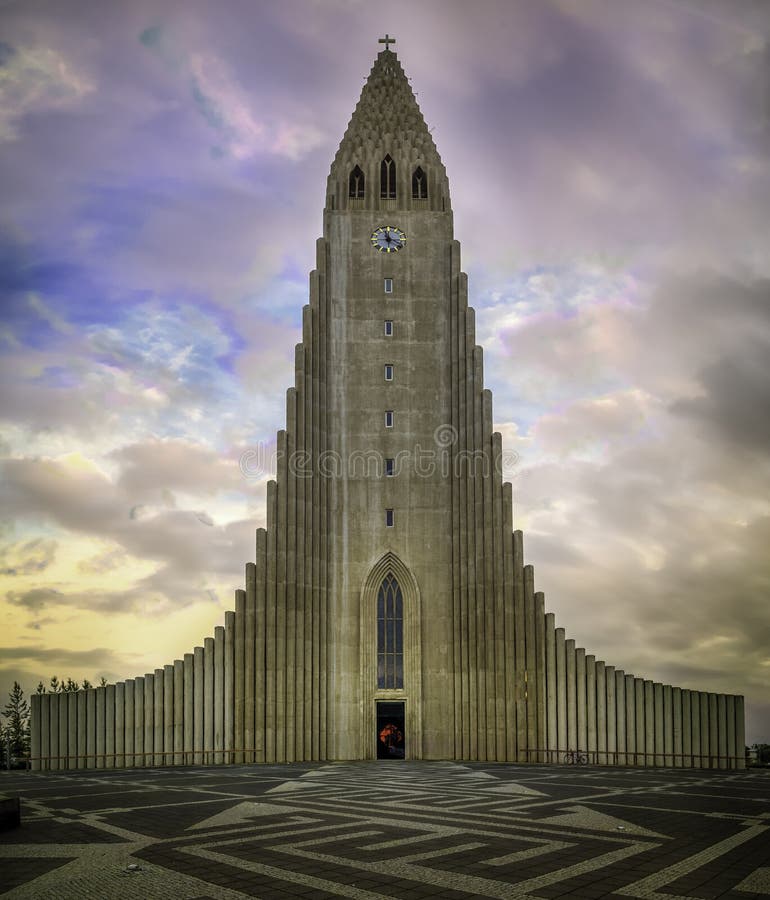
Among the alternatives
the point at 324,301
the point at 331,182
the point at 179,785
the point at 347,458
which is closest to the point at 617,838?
the point at 179,785

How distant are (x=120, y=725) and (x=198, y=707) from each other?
13.4ft

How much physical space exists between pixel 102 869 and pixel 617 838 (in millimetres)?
8512

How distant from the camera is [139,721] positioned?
149 feet

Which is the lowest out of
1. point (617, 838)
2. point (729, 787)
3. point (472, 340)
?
point (729, 787)

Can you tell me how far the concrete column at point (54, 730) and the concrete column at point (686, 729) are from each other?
3152 centimetres

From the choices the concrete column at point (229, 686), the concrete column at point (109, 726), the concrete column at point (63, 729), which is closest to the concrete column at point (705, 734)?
the concrete column at point (229, 686)

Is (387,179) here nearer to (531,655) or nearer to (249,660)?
(531,655)

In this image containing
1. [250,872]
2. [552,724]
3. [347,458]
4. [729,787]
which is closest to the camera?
[250,872]

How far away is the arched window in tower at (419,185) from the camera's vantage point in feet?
180

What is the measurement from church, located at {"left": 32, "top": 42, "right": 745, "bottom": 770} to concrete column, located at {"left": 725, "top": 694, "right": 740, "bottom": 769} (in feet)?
0.38

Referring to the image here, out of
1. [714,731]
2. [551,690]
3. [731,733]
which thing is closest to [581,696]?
[551,690]

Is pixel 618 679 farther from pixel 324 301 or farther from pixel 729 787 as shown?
pixel 324 301

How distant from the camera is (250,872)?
484 inches

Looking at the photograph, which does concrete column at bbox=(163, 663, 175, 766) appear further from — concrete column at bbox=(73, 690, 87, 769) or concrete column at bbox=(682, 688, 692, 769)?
concrete column at bbox=(682, 688, 692, 769)
